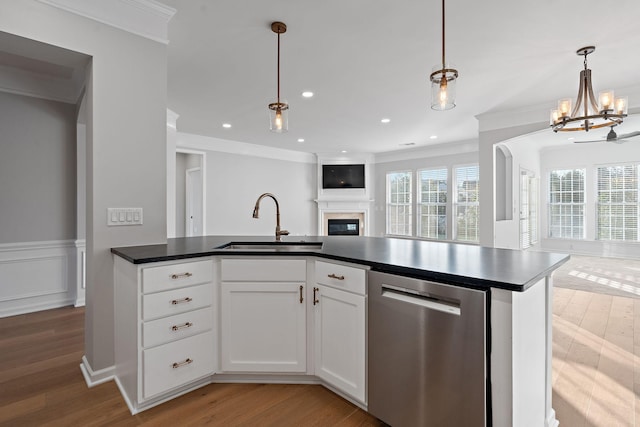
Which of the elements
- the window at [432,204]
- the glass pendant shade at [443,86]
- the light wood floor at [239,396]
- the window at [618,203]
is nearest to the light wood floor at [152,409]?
the light wood floor at [239,396]

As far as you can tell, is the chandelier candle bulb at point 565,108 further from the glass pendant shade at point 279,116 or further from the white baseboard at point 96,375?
the white baseboard at point 96,375

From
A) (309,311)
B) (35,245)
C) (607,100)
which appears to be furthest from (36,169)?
(607,100)

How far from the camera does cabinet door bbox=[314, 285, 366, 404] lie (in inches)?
68.4

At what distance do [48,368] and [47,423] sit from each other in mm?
762

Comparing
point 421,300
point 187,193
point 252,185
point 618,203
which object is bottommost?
point 421,300

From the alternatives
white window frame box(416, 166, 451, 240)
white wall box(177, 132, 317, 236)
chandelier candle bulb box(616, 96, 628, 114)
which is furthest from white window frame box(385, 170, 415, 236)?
chandelier candle bulb box(616, 96, 628, 114)

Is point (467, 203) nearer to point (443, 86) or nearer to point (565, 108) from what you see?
point (565, 108)

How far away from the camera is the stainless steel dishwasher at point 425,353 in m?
1.27

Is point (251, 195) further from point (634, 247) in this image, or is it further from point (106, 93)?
point (634, 247)

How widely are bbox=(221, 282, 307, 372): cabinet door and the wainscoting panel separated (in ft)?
9.58

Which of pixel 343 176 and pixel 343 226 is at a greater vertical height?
pixel 343 176

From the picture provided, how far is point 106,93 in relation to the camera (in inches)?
83.7

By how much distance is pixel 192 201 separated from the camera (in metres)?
7.34

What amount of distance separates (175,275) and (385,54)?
261cm
